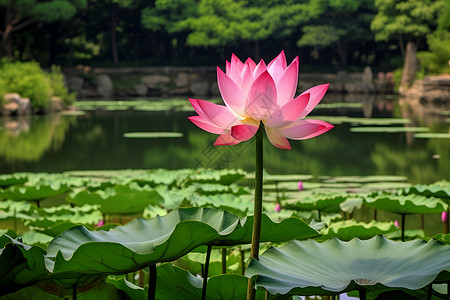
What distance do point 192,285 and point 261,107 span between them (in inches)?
19.3

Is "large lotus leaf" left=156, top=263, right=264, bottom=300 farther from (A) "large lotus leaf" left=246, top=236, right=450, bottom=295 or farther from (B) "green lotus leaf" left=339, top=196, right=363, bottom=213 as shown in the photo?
(B) "green lotus leaf" left=339, top=196, right=363, bottom=213

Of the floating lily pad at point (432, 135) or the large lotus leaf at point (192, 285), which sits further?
the floating lily pad at point (432, 135)

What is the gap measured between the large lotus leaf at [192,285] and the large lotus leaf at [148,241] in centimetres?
10

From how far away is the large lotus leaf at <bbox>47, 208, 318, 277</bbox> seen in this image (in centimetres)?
109

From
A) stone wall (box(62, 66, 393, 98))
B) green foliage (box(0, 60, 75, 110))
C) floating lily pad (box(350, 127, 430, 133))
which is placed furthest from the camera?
stone wall (box(62, 66, 393, 98))

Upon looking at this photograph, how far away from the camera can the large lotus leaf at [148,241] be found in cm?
109

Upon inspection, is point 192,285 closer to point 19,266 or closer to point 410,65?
point 19,266

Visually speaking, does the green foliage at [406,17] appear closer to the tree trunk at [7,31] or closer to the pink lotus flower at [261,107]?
the tree trunk at [7,31]

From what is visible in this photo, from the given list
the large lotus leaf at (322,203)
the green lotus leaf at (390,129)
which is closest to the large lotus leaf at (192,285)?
the large lotus leaf at (322,203)

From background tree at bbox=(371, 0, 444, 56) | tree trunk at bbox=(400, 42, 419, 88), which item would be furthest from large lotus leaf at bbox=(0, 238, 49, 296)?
background tree at bbox=(371, 0, 444, 56)

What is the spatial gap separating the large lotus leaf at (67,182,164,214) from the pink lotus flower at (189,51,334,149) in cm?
162

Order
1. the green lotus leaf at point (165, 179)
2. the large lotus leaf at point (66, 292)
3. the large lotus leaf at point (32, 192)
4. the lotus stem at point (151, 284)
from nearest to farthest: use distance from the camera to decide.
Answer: the lotus stem at point (151, 284) < the large lotus leaf at point (66, 292) < the large lotus leaf at point (32, 192) < the green lotus leaf at point (165, 179)

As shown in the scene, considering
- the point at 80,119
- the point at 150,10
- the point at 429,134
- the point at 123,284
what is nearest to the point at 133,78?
the point at 150,10

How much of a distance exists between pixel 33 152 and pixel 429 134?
5745 mm
